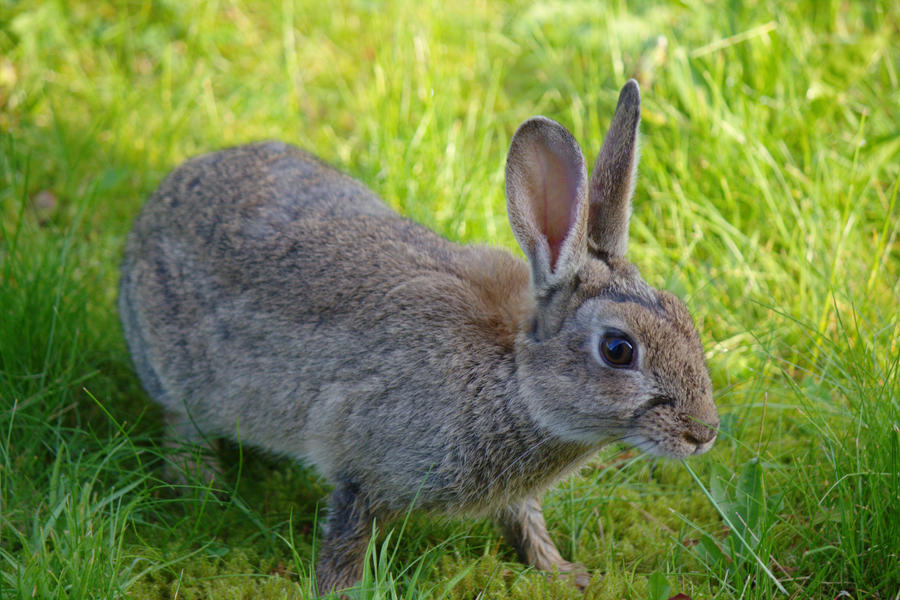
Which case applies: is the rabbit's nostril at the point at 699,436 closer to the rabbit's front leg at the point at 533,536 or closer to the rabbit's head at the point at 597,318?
the rabbit's head at the point at 597,318

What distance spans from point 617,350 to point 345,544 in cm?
127

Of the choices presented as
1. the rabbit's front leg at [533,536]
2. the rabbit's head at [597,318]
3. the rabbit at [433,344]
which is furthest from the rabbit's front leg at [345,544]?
the rabbit's head at [597,318]

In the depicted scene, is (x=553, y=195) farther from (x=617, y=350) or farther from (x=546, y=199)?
(x=617, y=350)

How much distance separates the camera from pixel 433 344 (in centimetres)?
352

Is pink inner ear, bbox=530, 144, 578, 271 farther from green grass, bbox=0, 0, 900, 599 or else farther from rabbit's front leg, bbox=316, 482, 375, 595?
rabbit's front leg, bbox=316, 482, 375, 595

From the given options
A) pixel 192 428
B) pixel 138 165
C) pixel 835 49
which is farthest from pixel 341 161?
pixel 835 49

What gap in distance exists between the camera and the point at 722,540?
3.65m

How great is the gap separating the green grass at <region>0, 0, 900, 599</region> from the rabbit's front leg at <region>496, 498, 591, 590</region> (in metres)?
0.11

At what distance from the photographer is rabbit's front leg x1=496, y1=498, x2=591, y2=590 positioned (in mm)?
3680

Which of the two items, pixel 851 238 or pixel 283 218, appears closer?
pixel 283 218

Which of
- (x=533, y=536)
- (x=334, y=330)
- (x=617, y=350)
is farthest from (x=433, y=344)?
(x=533, y=536)

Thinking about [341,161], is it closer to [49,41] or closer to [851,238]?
[49,41]

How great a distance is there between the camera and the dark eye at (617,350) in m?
3.10

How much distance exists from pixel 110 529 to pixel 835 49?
4.78 m
